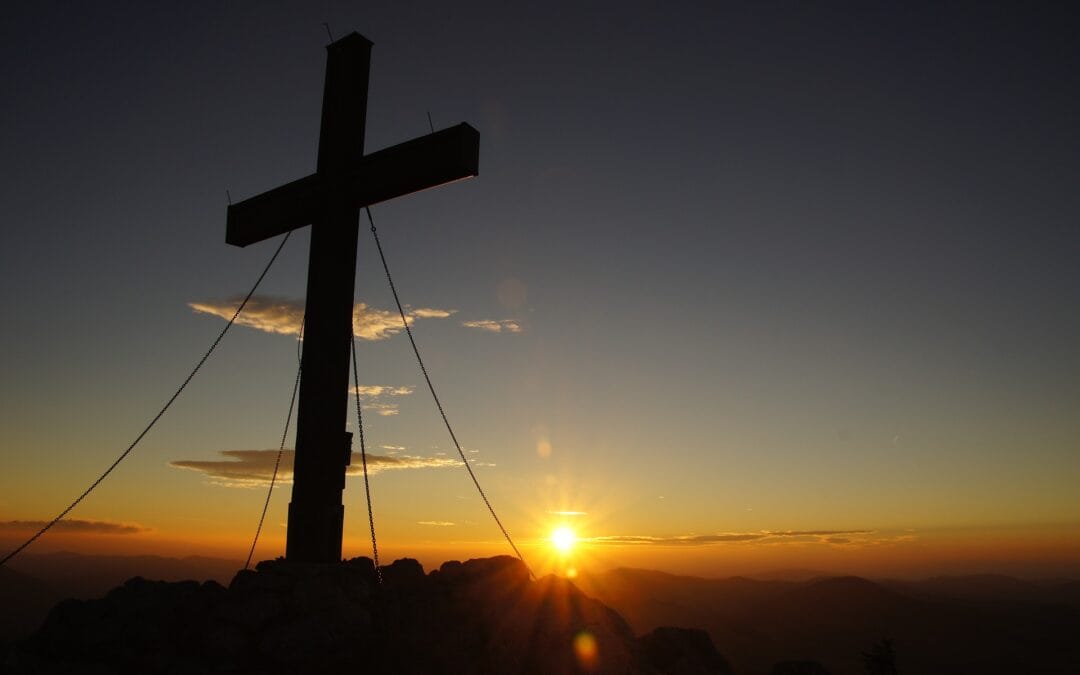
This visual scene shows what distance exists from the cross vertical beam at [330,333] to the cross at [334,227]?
0.05 feet

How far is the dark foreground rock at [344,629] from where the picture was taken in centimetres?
770

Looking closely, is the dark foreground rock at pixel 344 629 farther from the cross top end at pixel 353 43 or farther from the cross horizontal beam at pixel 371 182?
the cross top end at pixel 353 43

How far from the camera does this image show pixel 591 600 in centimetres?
945

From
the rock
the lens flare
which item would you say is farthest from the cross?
the rock

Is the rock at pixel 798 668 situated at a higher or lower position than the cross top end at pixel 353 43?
lower

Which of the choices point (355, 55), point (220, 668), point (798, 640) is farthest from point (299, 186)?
point (798, 640)

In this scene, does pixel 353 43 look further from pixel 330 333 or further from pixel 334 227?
pixel 330 333

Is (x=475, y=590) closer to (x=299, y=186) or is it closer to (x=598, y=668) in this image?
(x=598, y=668)

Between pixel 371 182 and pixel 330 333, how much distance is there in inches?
92.2

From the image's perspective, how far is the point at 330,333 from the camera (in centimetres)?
1015

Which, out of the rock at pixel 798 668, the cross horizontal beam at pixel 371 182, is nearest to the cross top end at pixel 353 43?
the cross horizontal beam at pixel 371 182

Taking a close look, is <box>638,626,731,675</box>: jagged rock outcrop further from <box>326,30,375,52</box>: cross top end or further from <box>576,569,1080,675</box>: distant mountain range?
<box>576,569,1080,675</box>: distant mountain range

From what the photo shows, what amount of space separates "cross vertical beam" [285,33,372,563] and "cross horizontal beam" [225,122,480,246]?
18cm

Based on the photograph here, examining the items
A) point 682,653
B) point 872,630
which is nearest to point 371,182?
point 682,653
